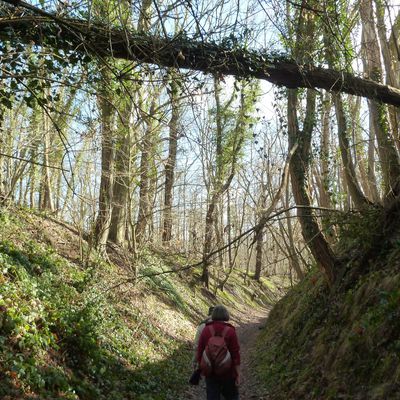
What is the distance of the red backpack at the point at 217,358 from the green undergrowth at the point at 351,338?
55.5 inches

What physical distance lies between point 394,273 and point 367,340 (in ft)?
4.41

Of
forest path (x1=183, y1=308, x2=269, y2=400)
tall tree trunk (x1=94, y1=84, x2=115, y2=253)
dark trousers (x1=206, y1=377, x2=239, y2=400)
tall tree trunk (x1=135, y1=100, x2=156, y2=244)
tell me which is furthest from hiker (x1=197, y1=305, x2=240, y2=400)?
tall tree trunk (x1=94, y1=84, x2=115, y2=253)

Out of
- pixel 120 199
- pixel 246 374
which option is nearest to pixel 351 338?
pixel 246 374

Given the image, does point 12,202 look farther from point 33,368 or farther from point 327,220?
point 327,220

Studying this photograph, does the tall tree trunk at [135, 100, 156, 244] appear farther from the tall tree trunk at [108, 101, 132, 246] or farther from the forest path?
the forest path

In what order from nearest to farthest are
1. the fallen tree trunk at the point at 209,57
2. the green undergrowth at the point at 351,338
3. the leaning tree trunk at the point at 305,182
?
1. the green undergrowth at the point at 351,338
2. the fallen tree trunk at the point at 209,57
3. the leaning tree trunk at the point at 305,182

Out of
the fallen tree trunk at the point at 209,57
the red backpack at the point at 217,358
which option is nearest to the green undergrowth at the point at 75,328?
the red backpack at the point at 217,358

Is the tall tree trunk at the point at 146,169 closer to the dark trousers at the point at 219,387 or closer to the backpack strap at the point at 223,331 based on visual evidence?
the backpack strap at the point at 223,331

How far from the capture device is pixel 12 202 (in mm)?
12922

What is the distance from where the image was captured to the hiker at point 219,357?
5.68 m

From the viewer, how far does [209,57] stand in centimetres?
628

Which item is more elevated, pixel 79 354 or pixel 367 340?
pixel 367 340

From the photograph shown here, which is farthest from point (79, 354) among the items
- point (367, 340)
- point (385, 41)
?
point (385, 41)

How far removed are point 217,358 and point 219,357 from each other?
0.11 ft
